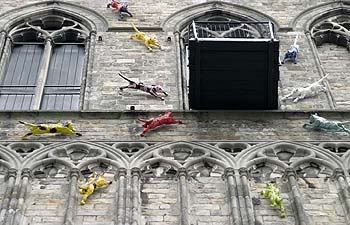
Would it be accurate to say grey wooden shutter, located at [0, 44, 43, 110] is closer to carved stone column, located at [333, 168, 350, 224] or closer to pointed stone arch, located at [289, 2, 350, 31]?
pointed stone arch, located at [289, 2, 350, 31]

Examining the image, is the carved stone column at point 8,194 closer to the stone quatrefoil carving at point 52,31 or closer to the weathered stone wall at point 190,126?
the weathered stone wall at point 190,126

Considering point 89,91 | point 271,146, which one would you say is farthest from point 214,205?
point 89,91

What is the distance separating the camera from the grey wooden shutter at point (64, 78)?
52.5 ft

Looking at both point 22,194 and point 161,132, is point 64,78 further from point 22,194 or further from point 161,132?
point 22,194

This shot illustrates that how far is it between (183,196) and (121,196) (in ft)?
2.85

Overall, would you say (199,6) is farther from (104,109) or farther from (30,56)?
(104,109)

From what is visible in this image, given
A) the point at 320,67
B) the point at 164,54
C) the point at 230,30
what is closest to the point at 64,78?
the point at 164,54

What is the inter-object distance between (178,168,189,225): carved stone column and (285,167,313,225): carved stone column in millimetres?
1486

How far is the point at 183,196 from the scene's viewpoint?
11.5m

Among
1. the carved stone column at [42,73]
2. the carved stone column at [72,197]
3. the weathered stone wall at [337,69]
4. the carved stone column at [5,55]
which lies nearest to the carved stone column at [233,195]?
the carved stone column at [72,197]

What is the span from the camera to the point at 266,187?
11875 millimetres

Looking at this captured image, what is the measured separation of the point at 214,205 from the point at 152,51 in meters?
6.50

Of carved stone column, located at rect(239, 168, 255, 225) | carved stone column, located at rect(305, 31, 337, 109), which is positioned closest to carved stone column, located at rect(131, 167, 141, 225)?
carved stone column, located at rect(239, 168, 255, 225)

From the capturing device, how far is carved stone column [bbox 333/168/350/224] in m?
11.3
